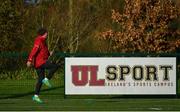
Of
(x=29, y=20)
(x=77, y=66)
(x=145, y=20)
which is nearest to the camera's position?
(x=77, y=66)

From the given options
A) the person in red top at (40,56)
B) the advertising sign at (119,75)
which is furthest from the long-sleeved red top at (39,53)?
the advertising sign at (119,75)

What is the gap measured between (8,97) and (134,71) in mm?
3895

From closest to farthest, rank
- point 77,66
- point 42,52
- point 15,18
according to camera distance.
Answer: point 42,52, point 77,66, point 15,18

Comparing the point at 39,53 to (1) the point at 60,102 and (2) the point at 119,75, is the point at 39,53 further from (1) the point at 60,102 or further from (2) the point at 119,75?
(2) the point at 119,75

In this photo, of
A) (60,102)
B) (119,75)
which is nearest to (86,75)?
(119,75)

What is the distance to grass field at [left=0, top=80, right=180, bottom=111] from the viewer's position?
15258 millimetres

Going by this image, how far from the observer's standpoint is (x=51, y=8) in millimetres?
44219

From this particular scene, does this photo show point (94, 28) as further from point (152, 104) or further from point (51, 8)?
point (152, 104)

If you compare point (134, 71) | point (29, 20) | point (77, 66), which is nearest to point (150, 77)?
point (134, 71)

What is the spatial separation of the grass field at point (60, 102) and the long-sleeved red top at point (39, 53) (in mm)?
1099

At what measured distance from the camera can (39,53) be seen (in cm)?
1647

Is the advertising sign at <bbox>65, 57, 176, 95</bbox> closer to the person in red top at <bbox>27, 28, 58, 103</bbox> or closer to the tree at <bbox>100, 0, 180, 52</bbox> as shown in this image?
the person in red top at <bbox>27, 28, 58, 103</bbox>

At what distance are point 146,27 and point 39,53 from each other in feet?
60.8

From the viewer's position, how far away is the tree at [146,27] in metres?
34.0
